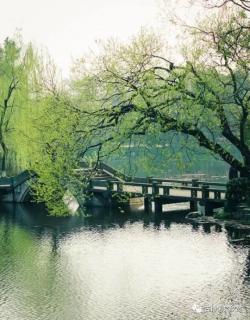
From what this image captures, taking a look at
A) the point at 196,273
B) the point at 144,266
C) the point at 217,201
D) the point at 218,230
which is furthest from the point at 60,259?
the point at 217,201

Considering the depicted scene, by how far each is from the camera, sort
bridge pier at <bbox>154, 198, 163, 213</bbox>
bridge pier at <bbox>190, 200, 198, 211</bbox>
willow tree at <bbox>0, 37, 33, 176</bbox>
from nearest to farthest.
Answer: bridge pier at <bbox>190, 200, 198, 211</bbox> → bridge pier at <bbox>154, 198, 163, 213</bbox> → willow tree at <bbox>0, 37, 33, 176</bbox>

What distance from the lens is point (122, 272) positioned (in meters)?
19.0

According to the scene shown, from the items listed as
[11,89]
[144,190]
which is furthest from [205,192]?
[11,89]

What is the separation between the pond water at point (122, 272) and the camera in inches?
599

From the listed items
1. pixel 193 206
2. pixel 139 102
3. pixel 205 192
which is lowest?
pixel 193 206

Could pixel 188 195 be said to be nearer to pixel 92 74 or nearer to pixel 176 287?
pixel 92 74

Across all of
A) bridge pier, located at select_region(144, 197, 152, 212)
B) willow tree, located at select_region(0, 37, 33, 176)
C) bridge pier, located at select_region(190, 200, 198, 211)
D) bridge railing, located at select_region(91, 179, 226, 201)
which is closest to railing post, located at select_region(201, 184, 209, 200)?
bridge railing, located at select_region(91, 179, 226, 201)

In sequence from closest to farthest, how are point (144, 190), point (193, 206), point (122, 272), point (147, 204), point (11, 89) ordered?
point (122, 272) < point (193, 206) < point (144, 190) < point (147, 204) < point (11, 89)

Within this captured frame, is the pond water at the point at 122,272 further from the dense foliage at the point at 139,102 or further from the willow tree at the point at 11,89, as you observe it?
the willow tree at the point at 11,89

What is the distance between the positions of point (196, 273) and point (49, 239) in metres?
8.87

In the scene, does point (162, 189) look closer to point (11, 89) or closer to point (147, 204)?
point (147, 204)

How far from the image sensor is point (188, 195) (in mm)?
31297

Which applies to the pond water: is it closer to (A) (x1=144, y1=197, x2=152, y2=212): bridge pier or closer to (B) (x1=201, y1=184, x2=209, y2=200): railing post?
(B) (x1=201, y1=184, x2=209, y2=200): railing post

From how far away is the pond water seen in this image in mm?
15219
